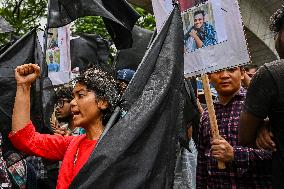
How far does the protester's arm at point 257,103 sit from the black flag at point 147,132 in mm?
354

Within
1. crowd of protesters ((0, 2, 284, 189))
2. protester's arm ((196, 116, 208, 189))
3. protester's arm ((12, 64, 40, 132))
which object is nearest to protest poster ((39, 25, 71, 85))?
crowd of protesters ((0, 2, 284, 189))

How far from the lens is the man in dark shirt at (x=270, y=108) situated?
7.66ft

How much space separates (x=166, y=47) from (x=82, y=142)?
0.89 m

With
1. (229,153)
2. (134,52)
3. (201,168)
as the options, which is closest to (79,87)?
(229,153)

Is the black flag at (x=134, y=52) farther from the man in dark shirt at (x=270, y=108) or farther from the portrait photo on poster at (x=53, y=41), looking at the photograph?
the man in dark shirt at (x=270, y=108)

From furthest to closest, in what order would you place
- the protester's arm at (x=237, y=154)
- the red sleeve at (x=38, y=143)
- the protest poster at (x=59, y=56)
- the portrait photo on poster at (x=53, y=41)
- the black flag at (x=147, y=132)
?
the portrait photo on poster at (x=53, y=41), the protest poster at (x=59, y=56), the protester's arm at (x=237, y=154), the red sleeve at (x=38, y=143), the black flag at (x=147, y=132)

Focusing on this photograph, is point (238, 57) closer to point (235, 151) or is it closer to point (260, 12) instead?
point (235, 151)

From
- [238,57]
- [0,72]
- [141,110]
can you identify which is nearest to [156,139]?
[141,110]

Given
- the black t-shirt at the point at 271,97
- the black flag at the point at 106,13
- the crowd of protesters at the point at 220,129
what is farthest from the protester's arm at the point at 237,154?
the black flag at the point at 106,13

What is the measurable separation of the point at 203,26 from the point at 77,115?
1.04m

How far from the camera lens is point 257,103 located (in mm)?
2398

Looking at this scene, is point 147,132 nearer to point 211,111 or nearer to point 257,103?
point 257,103

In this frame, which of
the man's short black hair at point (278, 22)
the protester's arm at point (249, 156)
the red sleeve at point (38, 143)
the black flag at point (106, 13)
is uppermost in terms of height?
the black flag at point (106, 13)

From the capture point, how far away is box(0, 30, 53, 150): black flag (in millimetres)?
3602
